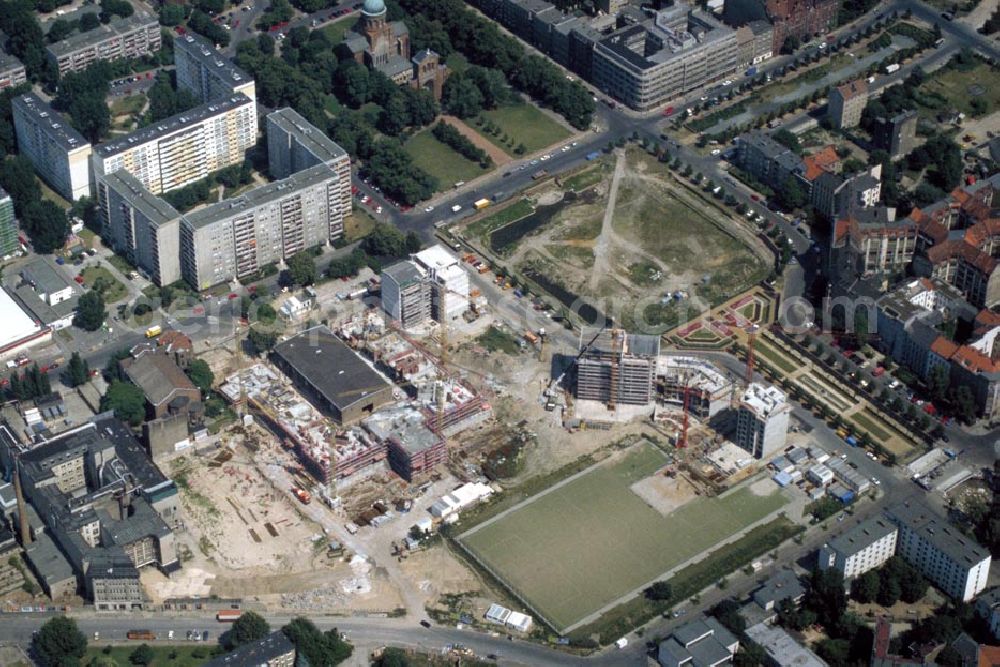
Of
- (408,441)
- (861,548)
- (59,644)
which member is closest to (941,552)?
(861,548)

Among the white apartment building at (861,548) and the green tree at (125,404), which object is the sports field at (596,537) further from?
the green tree at (125,404)

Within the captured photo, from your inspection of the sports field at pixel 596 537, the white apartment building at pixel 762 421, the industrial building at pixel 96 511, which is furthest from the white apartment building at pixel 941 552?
the industrial building at pixel 96 511

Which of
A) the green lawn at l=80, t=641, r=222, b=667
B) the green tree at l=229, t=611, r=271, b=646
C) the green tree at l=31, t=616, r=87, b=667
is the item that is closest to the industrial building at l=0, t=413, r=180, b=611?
the green lawn at l=80, t=641, r=222, b=667

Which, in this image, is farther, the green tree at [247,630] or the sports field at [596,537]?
the sports field at [596,537]

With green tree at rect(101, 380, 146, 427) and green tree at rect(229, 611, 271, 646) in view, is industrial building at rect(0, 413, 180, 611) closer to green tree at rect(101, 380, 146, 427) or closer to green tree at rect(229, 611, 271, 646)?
green tree at rect(101, 380, 146, 427)

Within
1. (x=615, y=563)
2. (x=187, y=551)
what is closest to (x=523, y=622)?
(x=615, y=563)

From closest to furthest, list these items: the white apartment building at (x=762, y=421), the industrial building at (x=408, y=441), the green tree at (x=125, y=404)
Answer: the industrial building at (x=408, y=441) → the white apartment building at (x=762, y=421) → the green tree at (x=125, y=404)

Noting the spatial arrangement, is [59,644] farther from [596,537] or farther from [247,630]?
[596,537]
